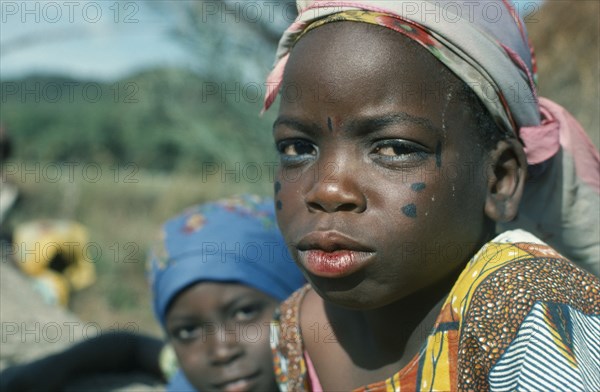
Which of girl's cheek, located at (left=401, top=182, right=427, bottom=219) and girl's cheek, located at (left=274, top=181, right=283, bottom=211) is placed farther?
girl's cheek, located at (left=274, top=181, right=283, bottom=211)

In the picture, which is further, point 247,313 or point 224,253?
point 224,253

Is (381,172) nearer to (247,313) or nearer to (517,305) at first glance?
(517,305)

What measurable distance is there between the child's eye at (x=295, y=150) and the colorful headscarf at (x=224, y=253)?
48.2 inches

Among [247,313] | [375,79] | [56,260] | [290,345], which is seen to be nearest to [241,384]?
[247,313]

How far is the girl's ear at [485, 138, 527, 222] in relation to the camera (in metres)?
1.91

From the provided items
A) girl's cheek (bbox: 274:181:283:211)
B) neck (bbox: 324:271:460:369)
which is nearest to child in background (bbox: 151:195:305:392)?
neck (bbox: 324:271:460:369)

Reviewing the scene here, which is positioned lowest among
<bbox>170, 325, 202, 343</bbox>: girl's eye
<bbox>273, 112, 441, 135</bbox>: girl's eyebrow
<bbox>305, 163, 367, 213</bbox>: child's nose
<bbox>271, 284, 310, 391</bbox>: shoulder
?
<bbox>170, 325, 202, 343</bbox>: girl's eye

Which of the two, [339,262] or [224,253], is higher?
[339,262]

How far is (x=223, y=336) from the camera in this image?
2.94 meters

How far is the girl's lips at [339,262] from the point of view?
1.73 metres

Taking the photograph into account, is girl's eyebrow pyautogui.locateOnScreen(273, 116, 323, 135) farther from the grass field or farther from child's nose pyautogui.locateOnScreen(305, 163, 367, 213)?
the grass field

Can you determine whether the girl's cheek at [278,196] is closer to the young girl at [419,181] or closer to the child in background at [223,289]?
the young girl at [419,181]

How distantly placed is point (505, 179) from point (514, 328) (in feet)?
1.77

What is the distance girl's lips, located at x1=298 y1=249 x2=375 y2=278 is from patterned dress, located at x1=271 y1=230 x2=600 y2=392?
23 centimetres
